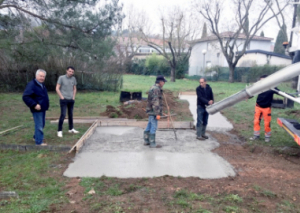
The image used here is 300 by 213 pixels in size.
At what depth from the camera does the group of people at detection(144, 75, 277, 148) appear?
6148 mm

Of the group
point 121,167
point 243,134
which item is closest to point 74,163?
point 121,167

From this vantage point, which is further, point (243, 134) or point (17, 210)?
point (243, 134)

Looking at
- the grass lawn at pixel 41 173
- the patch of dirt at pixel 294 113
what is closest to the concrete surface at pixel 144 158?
the grass lawn at pixel 41 173

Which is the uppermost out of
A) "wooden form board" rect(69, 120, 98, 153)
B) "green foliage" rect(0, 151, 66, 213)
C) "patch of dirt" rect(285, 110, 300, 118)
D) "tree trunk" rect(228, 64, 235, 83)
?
"tree trunk" rect(228, 64, 235, 83)

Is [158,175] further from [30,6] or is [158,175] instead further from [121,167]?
[30,6]

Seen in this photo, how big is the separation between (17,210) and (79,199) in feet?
2.58

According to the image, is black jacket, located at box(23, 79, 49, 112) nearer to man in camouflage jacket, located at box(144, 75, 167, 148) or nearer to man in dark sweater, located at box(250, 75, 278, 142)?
man in camouflage jacket, located at box(144, 75, 167, 148)

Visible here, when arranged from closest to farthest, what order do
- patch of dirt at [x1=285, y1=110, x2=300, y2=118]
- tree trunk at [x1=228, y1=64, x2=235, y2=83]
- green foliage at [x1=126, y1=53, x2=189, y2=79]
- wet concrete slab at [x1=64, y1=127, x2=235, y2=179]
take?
wet concrete slab at [x1=64, y1=127, x2=235, y2=179]
patch of dirt at [x1=285, y1=110, x2=300, y2=118]
tree trunk at [x1=228, y1=64, x2=235, y2=83]
green foliage at [x1=126, y1=53, x2=189, y2=79]

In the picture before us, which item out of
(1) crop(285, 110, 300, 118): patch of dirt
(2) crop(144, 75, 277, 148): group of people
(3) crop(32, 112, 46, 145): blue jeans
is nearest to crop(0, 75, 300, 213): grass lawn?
(3) crop(32, 112, 46, 145): blue jeans

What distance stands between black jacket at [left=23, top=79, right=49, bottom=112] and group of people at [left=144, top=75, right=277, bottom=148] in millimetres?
2362

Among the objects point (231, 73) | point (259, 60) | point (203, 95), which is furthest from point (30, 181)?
point (259, 60)

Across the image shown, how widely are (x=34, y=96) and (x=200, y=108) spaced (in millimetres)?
4031

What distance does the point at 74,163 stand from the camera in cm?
514

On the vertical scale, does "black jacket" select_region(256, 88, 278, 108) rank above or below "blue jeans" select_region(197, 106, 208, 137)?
above
